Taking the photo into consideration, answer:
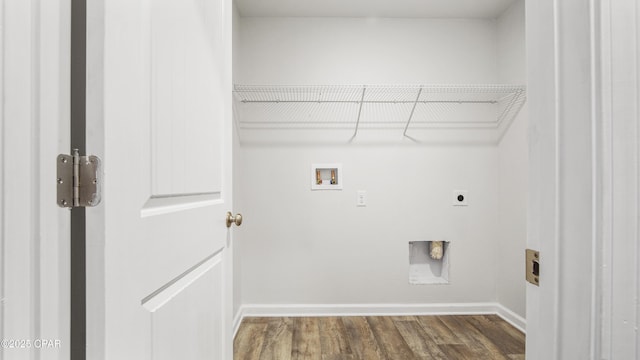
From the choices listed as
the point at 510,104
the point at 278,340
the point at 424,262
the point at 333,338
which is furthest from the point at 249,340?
the point at 510,104

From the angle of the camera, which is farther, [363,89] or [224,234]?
[363,89]

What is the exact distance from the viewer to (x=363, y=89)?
7.98 ft

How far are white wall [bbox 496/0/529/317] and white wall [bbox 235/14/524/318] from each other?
0.06 m

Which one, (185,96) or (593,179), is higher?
(185,96)

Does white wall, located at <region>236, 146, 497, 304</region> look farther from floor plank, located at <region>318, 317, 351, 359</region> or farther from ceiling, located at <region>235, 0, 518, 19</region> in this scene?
ceiling, located at <region>235, 0, 518, 19</region>

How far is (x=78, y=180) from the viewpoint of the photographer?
49 cm

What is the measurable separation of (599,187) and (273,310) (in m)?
2.45

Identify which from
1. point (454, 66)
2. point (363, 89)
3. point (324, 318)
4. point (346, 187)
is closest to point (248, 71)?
point (363, 89)

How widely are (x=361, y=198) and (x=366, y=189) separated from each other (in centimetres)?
8

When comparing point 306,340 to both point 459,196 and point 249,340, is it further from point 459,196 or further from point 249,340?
point 459,196

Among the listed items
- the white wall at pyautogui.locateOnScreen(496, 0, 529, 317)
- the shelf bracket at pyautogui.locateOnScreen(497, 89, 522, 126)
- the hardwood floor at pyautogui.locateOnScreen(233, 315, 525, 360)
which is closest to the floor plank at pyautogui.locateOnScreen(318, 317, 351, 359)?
the hardwood floor at pyautogui.locateOnScreen(233, 315, 525, 360)

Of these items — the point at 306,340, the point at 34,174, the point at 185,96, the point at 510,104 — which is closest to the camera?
the point at 34,174

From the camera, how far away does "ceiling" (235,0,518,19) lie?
244 cm

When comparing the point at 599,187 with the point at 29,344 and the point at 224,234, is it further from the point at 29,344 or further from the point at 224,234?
the point at 224,234
